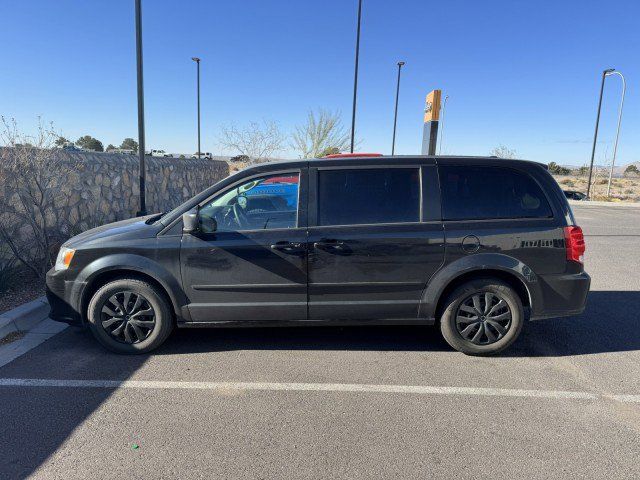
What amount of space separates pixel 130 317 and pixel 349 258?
2.07m

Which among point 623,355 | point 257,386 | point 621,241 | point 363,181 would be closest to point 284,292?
point 257,386

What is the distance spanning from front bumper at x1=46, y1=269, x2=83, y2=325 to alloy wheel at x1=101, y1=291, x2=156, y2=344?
26cm

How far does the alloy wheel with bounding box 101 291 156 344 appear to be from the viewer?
396 cm

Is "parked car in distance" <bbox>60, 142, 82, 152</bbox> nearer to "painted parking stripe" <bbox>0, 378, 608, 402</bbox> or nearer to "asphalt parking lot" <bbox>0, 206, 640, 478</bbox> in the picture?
"asphalt parking lot" <bbox>0, 206, 640, 478</bbox>

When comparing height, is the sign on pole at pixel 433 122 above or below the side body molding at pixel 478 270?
above

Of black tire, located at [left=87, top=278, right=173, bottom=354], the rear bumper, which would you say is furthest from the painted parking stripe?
the rear bumper

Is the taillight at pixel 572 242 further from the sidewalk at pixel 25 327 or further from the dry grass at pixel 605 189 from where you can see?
the dry grass at pixel 605 189

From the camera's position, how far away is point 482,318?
4.02m

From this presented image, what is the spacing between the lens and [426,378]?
363 centimetres

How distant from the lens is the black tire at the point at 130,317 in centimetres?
392

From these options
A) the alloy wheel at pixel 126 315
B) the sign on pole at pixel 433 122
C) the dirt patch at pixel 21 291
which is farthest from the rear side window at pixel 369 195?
the sign on pole at pixel 433 122

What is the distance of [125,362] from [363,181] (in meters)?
2.69

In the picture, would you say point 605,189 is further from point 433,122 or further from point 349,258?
point 349,258

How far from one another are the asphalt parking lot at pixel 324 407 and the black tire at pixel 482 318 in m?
0.16
